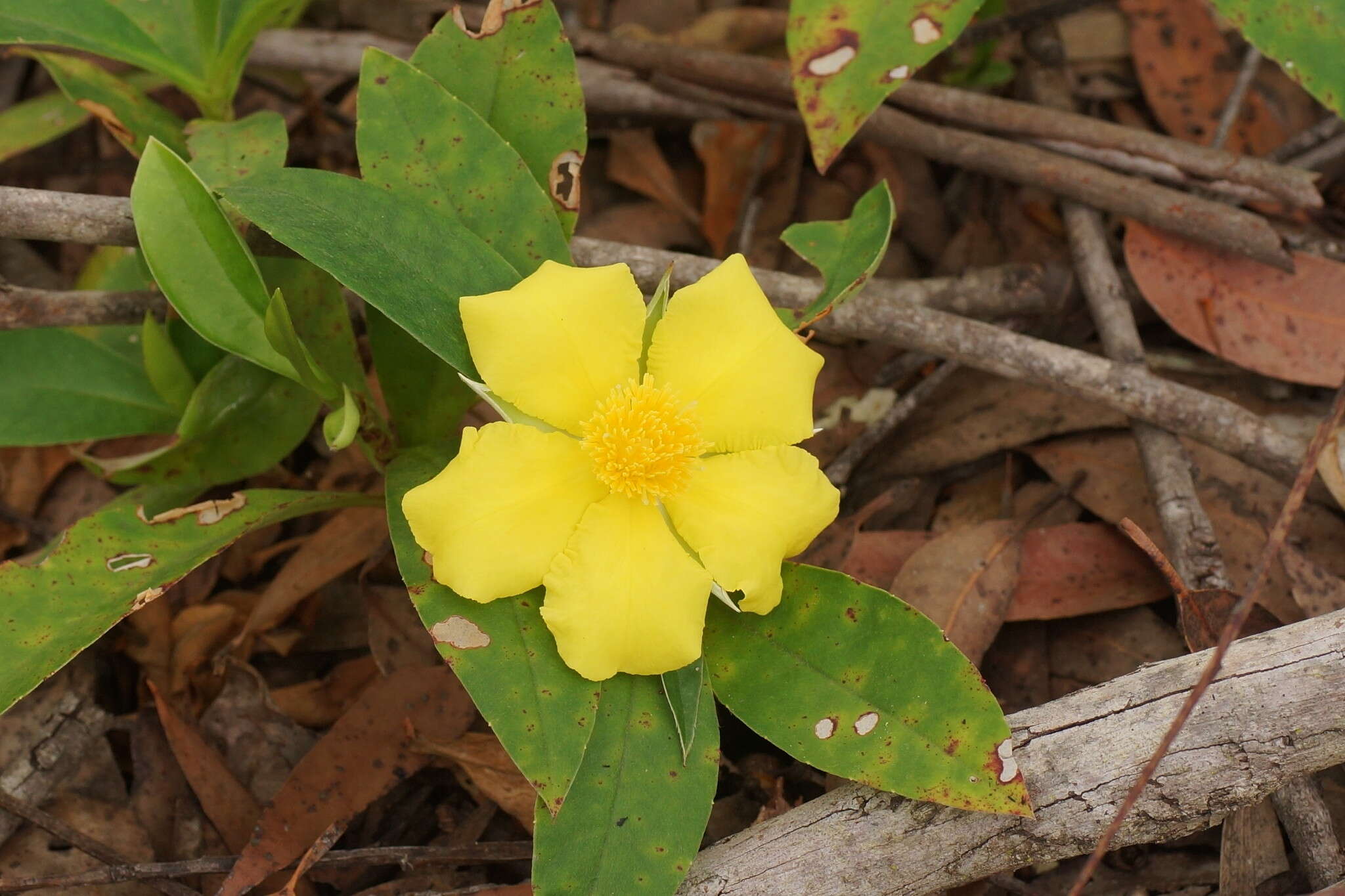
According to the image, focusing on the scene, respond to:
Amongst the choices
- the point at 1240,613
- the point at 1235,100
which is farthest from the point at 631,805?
the point at 1235,100

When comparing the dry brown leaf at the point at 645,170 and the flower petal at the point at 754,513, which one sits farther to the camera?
the dry brown leaf at the point at 645,170

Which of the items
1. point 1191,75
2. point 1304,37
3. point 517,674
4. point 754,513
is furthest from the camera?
point 1191,75

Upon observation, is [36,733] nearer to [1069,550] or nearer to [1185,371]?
[1069,550]

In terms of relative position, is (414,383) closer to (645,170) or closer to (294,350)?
(294,350)

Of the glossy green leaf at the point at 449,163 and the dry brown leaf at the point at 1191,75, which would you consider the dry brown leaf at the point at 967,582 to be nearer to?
the glossy green leaf at the point at 449,163

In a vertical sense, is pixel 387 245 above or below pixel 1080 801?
above

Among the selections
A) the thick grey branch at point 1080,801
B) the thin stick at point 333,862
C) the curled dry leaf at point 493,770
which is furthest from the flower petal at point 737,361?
the thin stick at point 333,862

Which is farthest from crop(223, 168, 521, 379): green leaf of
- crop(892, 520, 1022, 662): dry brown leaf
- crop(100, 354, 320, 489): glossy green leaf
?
crop(892, 520, 1022, 662): dry brown leaf
